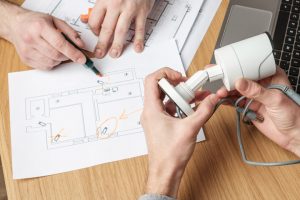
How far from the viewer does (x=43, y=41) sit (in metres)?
0.69

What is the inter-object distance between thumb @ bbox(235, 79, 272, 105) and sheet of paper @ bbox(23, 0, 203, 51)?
22 centimetres

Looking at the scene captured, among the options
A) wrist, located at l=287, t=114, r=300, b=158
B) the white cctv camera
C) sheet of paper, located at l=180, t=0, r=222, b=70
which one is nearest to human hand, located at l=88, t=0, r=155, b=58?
sheet of paper, located at l=180, t=0, r=222, b=70

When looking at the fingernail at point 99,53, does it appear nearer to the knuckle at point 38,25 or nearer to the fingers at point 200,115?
the knuckle at point 38,25

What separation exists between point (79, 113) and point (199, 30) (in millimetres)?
334

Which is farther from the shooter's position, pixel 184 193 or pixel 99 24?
pixel 99 24

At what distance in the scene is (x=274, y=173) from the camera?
0.59m

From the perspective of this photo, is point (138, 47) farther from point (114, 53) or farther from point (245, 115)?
point (245, 115)

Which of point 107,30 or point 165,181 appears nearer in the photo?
point 165,181

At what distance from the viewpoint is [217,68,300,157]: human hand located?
556 millimetres

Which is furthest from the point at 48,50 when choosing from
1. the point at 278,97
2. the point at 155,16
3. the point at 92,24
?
the point at 278,97

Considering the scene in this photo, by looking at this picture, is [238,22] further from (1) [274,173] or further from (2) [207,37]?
(1) [274,173]

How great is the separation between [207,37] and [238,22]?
0.08 metres

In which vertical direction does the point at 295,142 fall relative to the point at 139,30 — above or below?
below

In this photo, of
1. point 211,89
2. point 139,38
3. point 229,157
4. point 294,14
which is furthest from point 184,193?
point 294,14
